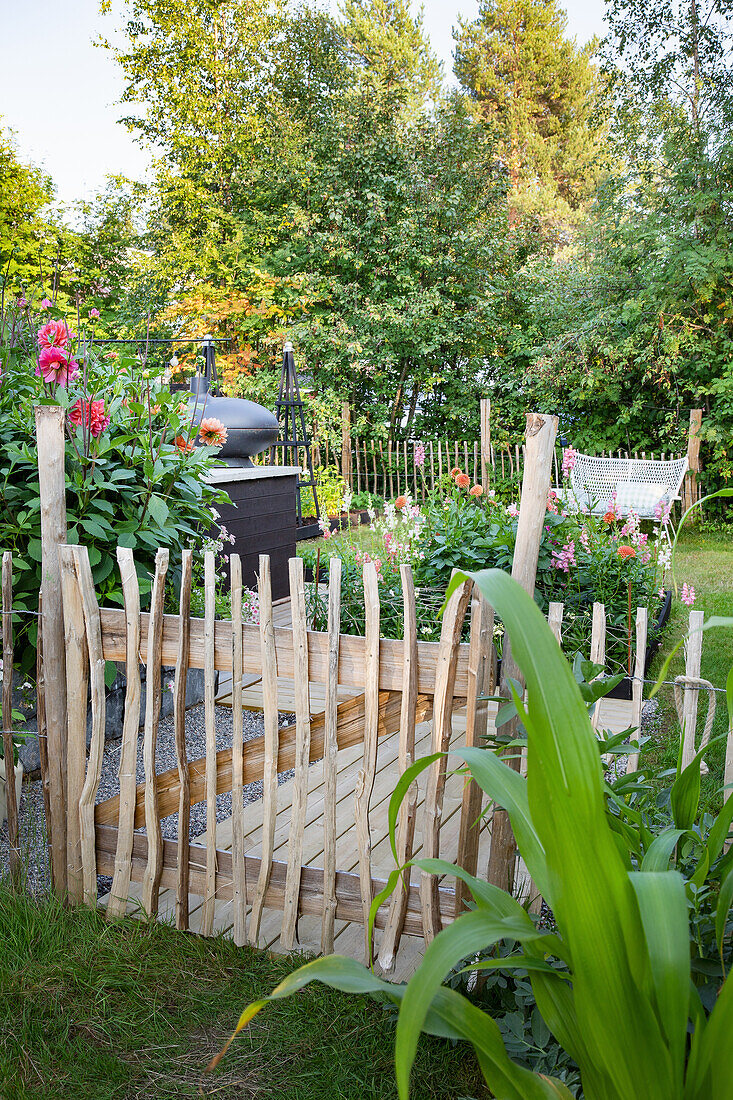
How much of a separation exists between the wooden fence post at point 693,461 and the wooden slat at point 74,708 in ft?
25.9

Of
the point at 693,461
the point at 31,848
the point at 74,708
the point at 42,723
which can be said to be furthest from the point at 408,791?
the point at 693,461

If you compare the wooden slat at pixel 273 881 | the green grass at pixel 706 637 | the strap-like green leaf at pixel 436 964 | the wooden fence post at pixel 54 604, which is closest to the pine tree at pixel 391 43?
the green grass at pixel 706 637

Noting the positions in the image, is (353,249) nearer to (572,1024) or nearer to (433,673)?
(433,673)

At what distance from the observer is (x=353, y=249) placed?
430 inches

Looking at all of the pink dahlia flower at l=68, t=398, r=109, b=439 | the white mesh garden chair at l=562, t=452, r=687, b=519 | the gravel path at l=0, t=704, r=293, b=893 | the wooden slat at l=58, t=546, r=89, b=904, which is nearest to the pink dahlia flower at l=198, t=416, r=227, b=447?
the pink dahlia flower at l=68, t=398, r=109, b=439

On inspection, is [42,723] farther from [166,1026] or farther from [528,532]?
[528,532]

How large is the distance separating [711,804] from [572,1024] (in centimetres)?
172

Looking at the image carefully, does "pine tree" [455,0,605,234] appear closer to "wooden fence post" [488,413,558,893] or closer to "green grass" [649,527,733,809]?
"green grass" [649,527,733,809]

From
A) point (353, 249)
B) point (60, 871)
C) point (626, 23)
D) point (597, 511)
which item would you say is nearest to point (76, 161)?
point (353, 249)

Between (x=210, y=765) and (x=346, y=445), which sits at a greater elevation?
(x=346, y=445)

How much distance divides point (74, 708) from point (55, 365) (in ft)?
3.47

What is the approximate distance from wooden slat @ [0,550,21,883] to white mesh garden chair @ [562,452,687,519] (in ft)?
21.1

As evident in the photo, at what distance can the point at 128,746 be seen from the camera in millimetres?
1854

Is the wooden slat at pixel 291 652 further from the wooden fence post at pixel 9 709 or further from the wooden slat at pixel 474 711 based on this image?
the wooden fence post at pixel 9 709
